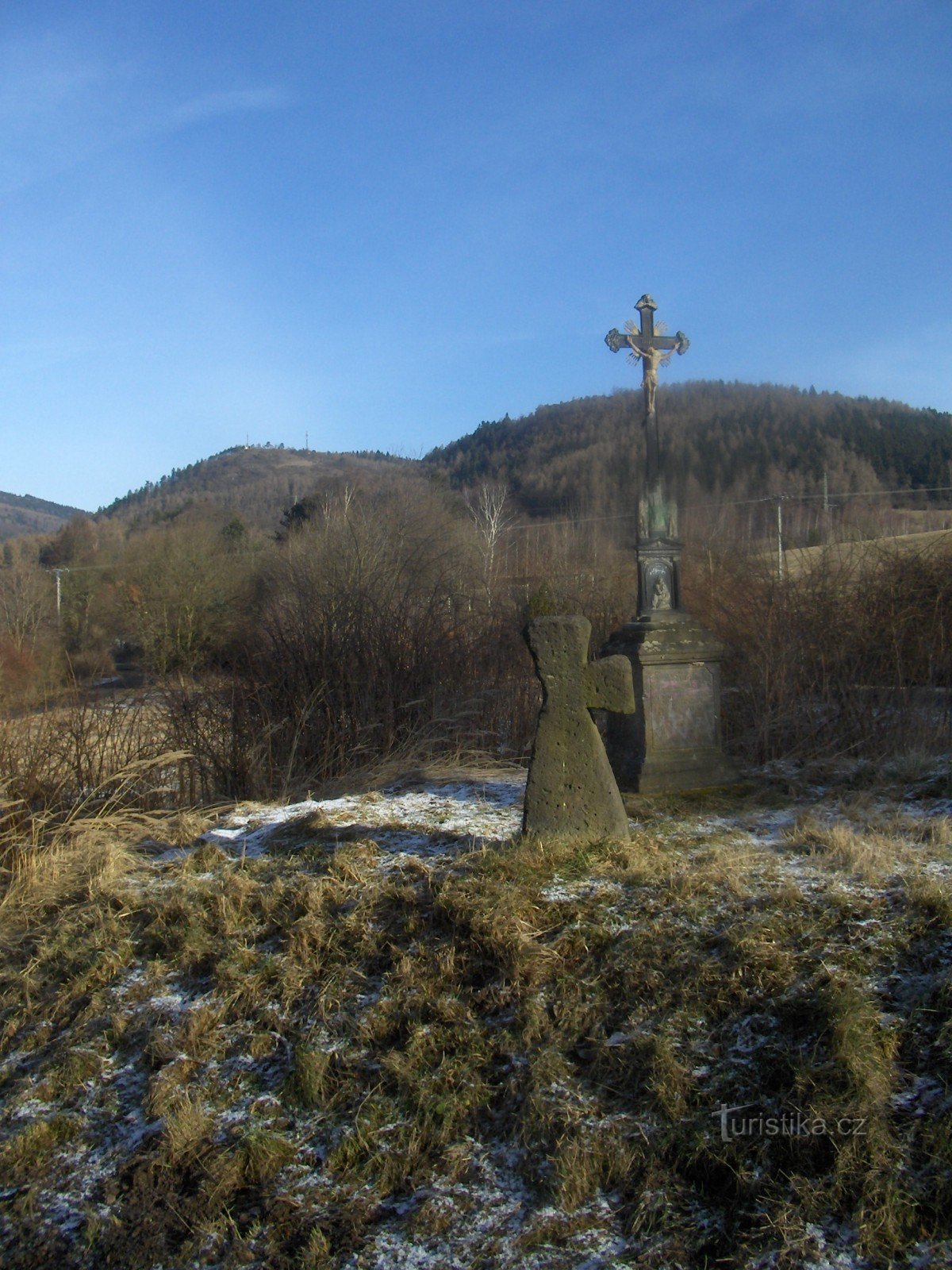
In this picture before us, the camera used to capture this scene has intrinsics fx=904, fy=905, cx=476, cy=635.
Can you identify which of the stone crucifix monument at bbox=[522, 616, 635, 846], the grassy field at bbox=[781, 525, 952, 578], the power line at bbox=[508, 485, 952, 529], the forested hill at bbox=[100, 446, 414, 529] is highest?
the forested hill at bbox=[100, 446, 414, 529]

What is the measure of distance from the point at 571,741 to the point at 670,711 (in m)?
1.66

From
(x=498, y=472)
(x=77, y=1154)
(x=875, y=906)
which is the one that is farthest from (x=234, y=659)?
(x=498, y=472)

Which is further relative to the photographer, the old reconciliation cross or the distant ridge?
the distant ridge

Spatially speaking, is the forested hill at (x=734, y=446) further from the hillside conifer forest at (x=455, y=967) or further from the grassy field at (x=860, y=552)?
the grassy field at (x=860, y=552)

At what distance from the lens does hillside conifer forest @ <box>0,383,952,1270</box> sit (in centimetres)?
255

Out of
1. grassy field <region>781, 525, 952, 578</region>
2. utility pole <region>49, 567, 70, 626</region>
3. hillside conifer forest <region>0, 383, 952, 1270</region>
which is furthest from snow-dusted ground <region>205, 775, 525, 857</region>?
utility pole <region>49, 567, 70, 626</region>

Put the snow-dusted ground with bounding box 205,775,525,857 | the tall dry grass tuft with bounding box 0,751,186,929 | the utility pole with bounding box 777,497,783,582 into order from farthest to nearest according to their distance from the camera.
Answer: the utility pole with bounding box 777,497,783,582 → the snow-dusted ground with bounding box 205,775,525,857 → the tall dry grass tuft with bounding box 0,751,186,929

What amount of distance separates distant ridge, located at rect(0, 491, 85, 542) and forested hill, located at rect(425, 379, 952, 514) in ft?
394

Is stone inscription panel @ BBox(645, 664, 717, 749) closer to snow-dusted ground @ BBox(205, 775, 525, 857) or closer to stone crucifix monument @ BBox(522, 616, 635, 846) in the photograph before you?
snow-dusted ground @ BBox(205, 775, 525, 857)

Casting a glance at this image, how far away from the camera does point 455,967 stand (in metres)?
3.56

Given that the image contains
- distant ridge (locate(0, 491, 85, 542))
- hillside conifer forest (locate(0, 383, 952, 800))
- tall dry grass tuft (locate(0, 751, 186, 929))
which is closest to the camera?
tall dry grass tuft (locate(0, 751, 186, 929))

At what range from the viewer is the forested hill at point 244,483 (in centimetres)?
5619

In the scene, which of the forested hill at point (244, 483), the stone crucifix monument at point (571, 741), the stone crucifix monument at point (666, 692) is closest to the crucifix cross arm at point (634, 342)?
the stone crucifix monument at point (666, 692)

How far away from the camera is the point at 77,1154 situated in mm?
3051
